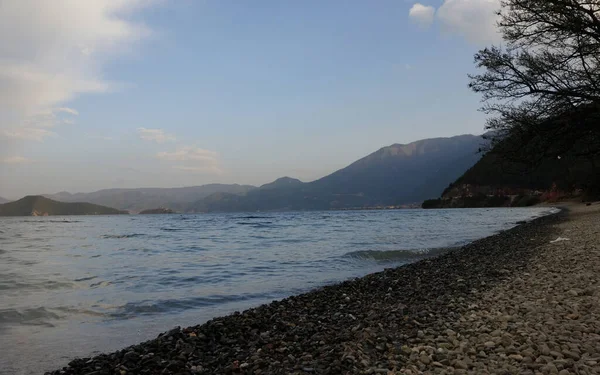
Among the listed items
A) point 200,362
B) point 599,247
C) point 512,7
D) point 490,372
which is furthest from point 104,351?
point 512,7

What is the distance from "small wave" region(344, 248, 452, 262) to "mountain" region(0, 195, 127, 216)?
512ft

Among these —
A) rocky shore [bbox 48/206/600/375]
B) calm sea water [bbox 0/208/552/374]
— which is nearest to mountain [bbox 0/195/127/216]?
calm sea water [bbox 0/208/552/374]

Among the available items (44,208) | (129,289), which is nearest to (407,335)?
(129,289)

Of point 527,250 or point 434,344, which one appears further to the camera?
point 527,250

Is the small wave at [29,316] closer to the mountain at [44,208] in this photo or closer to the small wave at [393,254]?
the small wave at [393,254]

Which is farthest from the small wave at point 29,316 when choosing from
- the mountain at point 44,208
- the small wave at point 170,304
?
the mountain at point 44,208

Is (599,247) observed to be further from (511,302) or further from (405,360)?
(405,360)

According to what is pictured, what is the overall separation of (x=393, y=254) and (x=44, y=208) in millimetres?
159784

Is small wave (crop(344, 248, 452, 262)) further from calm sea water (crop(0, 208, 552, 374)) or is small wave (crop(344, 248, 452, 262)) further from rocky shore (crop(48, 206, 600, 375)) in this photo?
rocky shore (crop(48, 206, 600, 375))

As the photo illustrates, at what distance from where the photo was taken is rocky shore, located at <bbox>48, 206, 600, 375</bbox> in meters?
3.78

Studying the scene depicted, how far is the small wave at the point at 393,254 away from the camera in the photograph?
51.5 ft

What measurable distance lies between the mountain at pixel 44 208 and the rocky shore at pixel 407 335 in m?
163

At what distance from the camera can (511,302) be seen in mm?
5852

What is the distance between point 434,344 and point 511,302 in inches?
90.3
